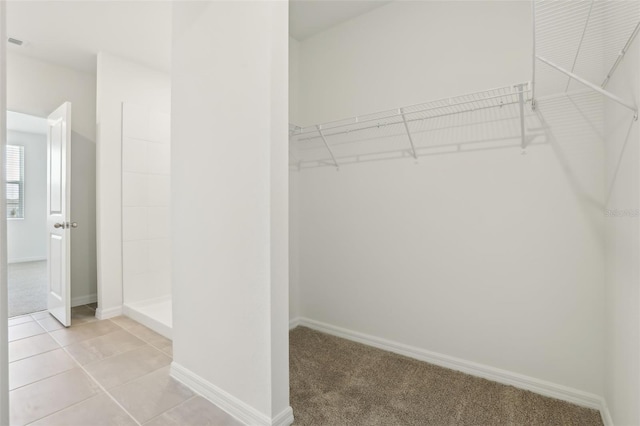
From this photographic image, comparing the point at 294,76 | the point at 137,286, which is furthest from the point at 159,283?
the point at 294,76

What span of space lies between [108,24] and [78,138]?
4.57 feet

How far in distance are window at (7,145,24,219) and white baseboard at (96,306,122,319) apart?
4.63 meters

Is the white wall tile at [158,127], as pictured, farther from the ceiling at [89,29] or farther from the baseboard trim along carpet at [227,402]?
the baseboard trim along carpet at [227,402]

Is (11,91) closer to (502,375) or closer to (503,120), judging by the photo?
(503,120)

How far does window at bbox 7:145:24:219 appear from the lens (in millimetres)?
5723

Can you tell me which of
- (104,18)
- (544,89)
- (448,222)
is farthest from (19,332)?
(544,89)

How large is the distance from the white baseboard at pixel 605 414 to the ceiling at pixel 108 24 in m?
2.78

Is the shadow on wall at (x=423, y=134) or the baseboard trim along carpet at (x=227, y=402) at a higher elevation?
the shadow on wall at (x=423, y=134)

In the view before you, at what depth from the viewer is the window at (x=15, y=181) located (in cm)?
572

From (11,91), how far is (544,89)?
4390 mm

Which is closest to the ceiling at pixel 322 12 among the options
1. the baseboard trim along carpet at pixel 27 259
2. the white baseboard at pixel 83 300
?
the white baseboard at pixel 83 300

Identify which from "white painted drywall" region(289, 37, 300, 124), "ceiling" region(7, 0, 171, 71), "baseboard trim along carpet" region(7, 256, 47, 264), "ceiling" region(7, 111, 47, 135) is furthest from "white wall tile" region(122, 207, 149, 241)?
"baseboard trim along carpet" region(7, 256, 47, 264)

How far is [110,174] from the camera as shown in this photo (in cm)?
304

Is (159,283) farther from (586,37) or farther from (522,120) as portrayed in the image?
(586,37)
